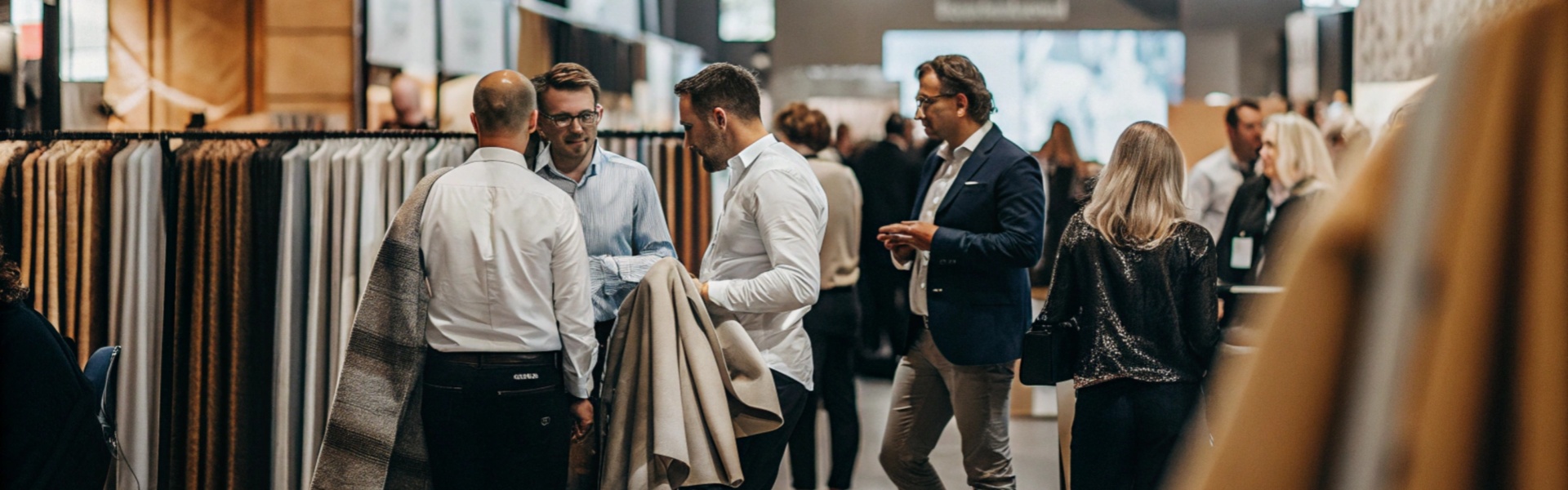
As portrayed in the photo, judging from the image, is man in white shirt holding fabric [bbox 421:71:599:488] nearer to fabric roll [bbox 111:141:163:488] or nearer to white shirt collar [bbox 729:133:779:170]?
white shirt collar [bbox 729:133:779:170]

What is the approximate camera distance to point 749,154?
2.75 m

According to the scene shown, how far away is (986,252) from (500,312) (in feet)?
4.22

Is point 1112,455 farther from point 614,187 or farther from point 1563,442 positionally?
point 1563,442

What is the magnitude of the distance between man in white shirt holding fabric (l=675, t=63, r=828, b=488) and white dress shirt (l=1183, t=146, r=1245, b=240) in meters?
3.58

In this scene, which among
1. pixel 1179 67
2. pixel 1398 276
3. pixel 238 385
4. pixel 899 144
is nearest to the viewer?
pixel 1398 276

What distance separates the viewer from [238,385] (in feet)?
11.8

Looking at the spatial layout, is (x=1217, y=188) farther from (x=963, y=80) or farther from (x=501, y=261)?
(x=501, y=261)

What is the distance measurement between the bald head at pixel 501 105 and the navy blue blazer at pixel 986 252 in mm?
1164

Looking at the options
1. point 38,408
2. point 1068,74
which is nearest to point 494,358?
point 38,408

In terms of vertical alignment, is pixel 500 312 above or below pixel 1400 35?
below

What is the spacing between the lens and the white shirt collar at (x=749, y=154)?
9.02 ft

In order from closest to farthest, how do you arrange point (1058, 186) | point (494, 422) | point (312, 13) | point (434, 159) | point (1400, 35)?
point (494, 422), point (434, 159), point (312, 13), point (1400, 35), point (1058, 186)

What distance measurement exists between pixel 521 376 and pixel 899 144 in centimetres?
405

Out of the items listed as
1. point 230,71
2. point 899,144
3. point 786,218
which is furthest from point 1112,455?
point 230,71
